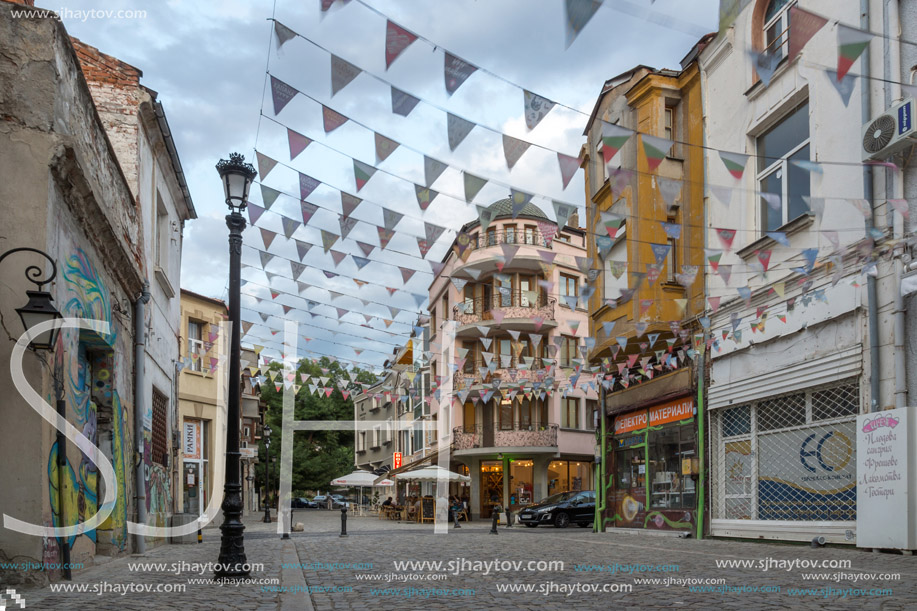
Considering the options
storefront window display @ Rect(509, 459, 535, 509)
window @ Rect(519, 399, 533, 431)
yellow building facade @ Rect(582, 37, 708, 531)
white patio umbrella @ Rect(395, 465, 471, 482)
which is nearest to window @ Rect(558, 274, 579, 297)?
window @ Rect(519, 399, 533, 431)

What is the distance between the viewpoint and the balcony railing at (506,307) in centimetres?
3863

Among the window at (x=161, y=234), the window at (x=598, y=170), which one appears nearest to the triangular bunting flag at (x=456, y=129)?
the window at (x=161, y=234)

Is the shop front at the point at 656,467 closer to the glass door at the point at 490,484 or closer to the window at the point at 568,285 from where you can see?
the window at the point at 568,285

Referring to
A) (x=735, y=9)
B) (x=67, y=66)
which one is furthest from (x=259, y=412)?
(x=735, y=9)

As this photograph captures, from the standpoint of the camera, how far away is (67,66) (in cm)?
920

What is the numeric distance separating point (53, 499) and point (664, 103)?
587 inches

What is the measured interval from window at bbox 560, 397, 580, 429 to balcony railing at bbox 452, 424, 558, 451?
0.93 meters

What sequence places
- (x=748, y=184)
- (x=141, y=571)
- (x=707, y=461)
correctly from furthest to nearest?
1. (x=707, y=461)
2. (x=748, y=184)
3. (x=141, y=571)

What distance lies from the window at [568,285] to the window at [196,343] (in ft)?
54.0

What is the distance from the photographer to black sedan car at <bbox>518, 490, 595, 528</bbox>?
97.5 feet

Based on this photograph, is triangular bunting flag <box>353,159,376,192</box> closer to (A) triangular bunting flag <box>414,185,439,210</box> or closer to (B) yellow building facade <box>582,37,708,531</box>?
(A) triangular bunting flag <box>414,185,439,210</box>

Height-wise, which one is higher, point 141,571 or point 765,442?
point 765,442

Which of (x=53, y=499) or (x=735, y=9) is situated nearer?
(x=735, y=9)

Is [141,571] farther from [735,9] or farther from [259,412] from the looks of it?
[259,412]
